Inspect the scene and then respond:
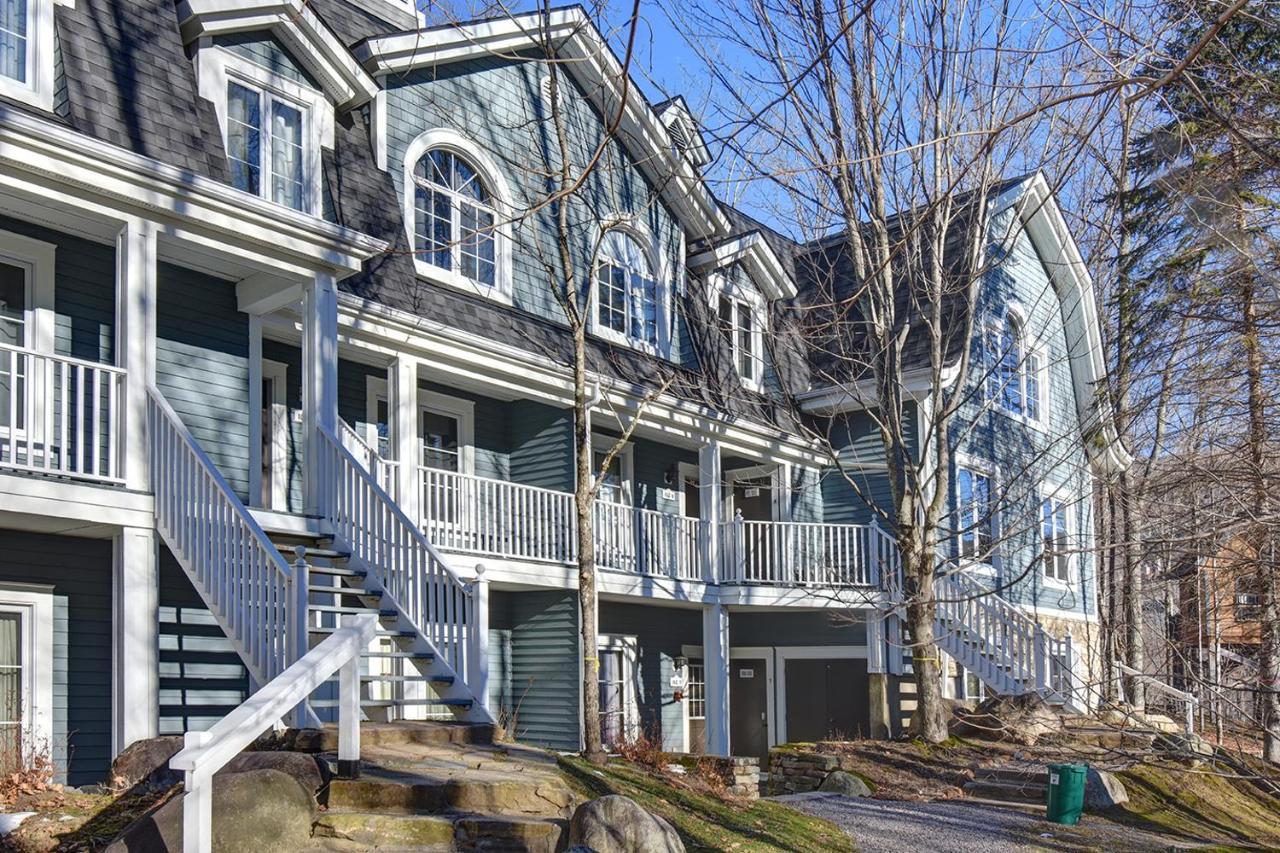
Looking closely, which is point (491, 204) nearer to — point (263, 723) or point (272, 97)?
point (272, 97)

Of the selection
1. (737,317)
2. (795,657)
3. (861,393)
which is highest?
(737,317)

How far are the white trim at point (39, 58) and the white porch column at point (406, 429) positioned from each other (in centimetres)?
463

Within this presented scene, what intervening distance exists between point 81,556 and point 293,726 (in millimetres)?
3319

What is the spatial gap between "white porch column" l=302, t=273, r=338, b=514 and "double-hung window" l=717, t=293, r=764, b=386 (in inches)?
358

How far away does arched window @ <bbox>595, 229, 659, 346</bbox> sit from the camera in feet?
61.4

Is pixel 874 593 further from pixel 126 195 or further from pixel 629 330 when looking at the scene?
pixel 126 195

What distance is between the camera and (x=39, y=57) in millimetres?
11086

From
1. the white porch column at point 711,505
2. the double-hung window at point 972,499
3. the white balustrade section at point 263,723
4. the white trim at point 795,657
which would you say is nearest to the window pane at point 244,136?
the white balustrade section at point 263,723

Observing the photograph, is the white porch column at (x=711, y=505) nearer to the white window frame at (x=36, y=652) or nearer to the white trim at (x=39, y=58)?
the white window frame at (x=36, y=652)

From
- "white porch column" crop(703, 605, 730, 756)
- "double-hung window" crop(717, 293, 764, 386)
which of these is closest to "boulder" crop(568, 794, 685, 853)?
"white porch column" crop(703, 605, 730, 756)

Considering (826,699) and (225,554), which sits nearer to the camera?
(225,554)

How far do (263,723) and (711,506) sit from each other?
12.3 m

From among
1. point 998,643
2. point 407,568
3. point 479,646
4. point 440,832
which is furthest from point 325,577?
point 998,643

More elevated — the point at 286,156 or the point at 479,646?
the point at 286,156
